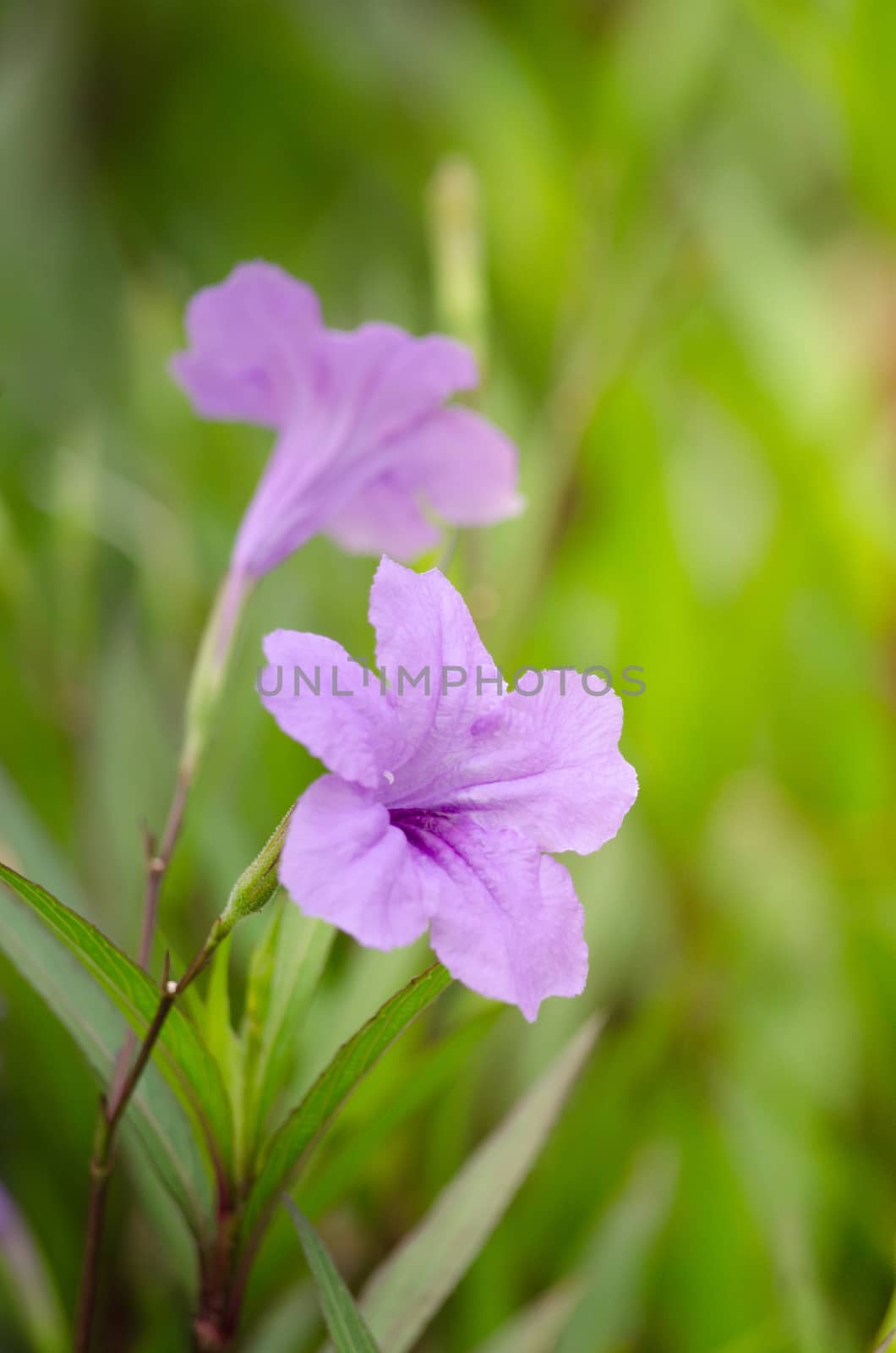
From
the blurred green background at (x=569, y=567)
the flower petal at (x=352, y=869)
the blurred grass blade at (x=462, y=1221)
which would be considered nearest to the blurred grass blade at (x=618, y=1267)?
the blurred green background at (x=569, y=567)

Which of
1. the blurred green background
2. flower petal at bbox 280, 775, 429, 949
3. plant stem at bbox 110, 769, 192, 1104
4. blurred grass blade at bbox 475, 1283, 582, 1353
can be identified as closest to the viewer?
flower petal at bbox 280, 775, 429, 949

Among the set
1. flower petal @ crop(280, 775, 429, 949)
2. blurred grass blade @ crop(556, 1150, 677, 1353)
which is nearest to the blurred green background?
blurred grass blade @ crop(556, 1150, 677, 1353)

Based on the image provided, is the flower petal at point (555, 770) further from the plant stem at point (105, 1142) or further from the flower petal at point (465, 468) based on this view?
the flower petal at point (465, 468)

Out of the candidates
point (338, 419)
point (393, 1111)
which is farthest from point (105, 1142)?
point (338, 419)

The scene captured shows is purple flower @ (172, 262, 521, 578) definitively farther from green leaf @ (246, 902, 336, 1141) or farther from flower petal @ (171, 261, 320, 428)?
green leaf @ (246, 902, 336, 1141)

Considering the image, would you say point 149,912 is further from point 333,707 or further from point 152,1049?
point 333,707

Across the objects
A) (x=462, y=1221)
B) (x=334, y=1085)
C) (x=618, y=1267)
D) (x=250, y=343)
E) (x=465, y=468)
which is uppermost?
(x=250, y=343)

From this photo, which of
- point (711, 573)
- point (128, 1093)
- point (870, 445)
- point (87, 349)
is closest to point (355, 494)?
point (128, 1093)
